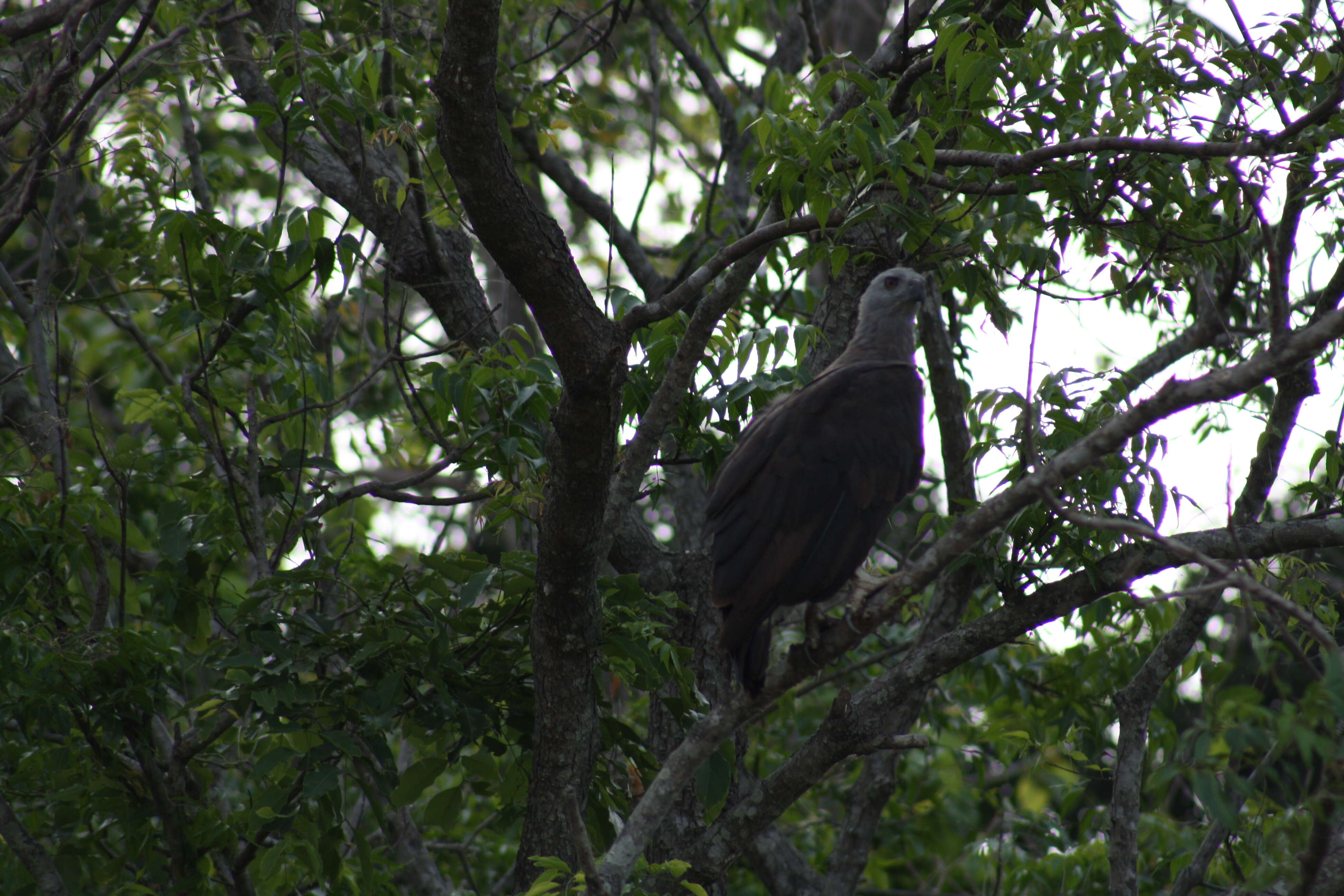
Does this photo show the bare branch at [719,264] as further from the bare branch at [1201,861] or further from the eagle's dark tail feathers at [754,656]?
the bare branch at [1201,861]

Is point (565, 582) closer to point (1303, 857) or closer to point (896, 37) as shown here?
point (1303, 857)

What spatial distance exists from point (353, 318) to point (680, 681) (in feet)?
17.5

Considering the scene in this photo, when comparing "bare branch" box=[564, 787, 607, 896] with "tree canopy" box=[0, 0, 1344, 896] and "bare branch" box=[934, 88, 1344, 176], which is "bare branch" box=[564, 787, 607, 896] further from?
"bare branch" box=[934, 88, 1344, 176]

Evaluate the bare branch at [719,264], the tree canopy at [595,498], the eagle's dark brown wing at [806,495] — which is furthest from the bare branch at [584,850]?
the bare branch at [719,264]

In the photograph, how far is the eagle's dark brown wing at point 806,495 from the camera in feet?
13.2

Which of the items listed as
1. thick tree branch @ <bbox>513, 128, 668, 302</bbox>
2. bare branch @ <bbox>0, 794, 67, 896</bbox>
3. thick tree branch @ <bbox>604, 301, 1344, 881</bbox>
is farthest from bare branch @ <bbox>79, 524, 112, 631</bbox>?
thick tree branch @ <bbox>513, 128, 668, 302</bbox>

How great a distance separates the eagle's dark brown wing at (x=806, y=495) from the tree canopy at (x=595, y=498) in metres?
0.21

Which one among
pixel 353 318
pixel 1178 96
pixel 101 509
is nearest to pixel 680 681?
pixel 101 509

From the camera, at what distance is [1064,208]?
396 cm

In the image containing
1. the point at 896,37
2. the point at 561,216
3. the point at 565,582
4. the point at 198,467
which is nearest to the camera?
the point at 565,582

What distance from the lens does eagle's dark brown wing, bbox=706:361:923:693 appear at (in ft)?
13.2

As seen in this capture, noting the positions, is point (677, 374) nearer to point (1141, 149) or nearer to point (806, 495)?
point (806, 495)

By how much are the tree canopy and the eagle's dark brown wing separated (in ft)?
0.69

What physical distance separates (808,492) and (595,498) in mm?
1120
